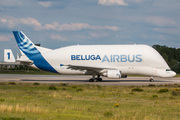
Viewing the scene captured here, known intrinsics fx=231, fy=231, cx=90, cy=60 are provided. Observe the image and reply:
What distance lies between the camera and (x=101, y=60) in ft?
124

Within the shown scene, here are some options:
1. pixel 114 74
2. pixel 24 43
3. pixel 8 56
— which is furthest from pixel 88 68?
pixel 8 56

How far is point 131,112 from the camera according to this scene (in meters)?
12.9

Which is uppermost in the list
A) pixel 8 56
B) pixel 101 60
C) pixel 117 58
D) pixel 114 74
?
pixel 8 56

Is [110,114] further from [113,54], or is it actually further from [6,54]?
[6,54]

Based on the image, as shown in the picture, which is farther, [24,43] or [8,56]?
[8,56]

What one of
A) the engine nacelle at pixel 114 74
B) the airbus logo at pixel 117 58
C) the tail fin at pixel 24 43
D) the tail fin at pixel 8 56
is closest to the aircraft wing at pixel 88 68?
the engine nacelle at pixel 114 74

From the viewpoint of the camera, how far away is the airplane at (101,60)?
120 ft

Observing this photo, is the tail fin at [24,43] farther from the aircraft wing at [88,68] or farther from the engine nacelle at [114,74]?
the engine nacelle at [114,74]

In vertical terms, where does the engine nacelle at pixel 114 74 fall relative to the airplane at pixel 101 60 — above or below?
below

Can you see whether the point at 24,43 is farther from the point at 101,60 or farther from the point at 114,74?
the point at 114,74

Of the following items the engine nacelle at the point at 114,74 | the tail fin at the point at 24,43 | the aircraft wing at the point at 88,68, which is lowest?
the engine nacelle at the point at 114,74

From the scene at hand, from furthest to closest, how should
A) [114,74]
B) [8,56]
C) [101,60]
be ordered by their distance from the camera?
1. [8,56]
2. [101,60]
3. [114,74]

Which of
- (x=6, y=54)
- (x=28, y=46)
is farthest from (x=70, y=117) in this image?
(x=6, y=54)

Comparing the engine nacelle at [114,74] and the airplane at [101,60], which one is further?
the airplane at [101,60]
